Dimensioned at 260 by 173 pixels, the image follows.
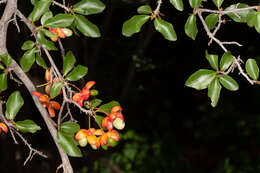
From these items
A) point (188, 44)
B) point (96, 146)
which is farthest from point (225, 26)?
point (96, 146)

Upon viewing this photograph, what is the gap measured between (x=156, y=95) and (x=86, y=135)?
317 cm

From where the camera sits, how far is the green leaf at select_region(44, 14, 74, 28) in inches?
43.2

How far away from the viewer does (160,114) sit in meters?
4.26

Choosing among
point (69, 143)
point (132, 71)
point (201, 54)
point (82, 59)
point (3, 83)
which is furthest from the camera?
point (132, 71)

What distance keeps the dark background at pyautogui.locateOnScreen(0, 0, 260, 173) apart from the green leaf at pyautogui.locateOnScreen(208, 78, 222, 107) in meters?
1.39

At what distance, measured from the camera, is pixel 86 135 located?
108 centimetres

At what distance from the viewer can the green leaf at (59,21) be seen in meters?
1.10

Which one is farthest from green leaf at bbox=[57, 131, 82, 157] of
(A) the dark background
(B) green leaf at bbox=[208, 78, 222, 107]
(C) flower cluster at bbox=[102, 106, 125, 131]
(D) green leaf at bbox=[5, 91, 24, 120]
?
(A) the dark background

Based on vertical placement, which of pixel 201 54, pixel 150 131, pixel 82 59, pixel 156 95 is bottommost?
pixel 150 131

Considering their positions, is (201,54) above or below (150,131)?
above

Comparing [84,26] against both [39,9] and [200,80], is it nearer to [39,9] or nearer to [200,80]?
[39,9]

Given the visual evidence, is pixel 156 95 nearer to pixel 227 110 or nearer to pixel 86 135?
pixel 227 110

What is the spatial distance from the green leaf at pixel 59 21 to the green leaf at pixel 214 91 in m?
0.51

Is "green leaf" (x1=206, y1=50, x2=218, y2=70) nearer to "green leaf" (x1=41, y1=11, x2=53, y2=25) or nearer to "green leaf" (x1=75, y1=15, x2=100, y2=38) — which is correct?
"green leaf" (x1=75, y1=15, x2=100, y2=38)
